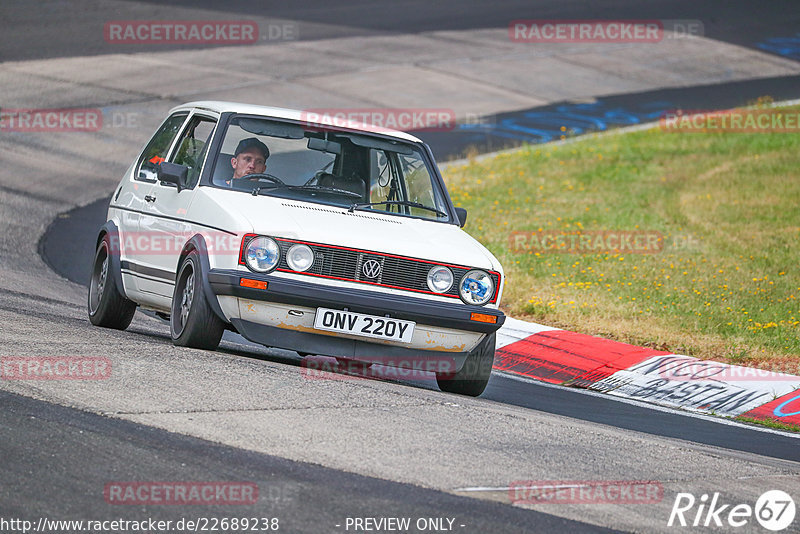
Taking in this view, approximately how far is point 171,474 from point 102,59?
22.0 m

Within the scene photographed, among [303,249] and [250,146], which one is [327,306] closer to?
[303,249]

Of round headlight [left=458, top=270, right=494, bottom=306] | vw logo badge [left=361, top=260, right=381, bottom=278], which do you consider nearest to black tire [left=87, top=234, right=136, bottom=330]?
vw logo badge [left=361, top=260, right=381, bottom=278]

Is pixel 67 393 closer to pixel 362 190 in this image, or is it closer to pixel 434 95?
pixel 362 190

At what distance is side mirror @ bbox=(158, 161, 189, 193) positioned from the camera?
27.3 ft

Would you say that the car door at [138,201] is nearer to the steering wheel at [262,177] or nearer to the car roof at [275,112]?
the car roof at [275,112]

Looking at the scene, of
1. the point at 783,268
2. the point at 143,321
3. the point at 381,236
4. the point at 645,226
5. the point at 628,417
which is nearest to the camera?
the point at 381,236

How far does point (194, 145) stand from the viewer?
8805mm

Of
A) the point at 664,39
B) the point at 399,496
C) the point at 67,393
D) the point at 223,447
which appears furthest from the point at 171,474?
the point at 664,39

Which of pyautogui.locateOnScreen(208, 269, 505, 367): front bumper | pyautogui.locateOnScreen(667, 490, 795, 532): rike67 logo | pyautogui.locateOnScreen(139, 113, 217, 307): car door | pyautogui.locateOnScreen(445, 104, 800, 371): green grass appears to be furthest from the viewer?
pyautogui.locateOnScreen(445, 104, 800, 371): green grass

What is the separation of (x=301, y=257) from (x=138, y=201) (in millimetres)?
2101

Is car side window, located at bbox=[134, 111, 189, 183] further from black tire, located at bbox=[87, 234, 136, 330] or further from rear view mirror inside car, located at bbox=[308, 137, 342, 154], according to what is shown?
rear view mirror inside car, located at bbox=[308, 137, 342, 154]

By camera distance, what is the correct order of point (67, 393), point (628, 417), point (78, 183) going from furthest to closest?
1. point (78, 183)
2. point (628, 417)
3. point (67, 393)

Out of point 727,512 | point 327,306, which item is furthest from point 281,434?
point 727,512

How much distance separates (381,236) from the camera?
7711mm
